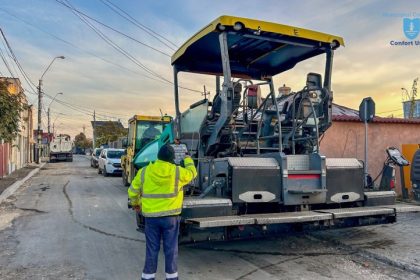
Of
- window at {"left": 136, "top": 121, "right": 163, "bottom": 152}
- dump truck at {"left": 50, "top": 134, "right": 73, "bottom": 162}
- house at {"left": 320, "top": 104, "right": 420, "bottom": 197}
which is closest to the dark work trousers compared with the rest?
house at {"left": 320, "top": 104, "right": 420, "bottom": 197}

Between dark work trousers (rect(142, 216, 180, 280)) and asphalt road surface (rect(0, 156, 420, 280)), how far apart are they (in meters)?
0.80

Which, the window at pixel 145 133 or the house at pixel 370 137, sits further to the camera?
the window at pixel 145 133

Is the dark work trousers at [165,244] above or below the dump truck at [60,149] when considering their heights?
below

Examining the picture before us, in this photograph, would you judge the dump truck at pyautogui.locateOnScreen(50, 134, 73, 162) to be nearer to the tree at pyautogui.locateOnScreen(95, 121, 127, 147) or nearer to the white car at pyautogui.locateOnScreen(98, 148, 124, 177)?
the tree at pyautogui.locateOnScreen(95, 121, 127, 147)

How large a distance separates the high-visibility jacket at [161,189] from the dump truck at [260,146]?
0.44 metres

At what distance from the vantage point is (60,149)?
151 ft

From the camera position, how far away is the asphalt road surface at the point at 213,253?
5.41 metres

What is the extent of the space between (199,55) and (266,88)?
1.30 m

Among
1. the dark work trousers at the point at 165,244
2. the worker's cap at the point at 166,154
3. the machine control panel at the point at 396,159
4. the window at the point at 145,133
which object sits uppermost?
the window at the point at 145,133

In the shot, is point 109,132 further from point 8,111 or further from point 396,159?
point 396,159

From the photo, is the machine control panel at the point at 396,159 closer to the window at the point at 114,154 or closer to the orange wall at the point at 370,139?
the orange wall at the point at 370,139

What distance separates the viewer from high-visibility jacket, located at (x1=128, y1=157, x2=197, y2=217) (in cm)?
462

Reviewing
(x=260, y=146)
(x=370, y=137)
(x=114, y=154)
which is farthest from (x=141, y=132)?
(x=260, y=146)

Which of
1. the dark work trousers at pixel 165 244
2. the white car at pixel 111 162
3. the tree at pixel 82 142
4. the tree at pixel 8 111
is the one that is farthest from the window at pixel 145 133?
the tree at pixel 82 142
